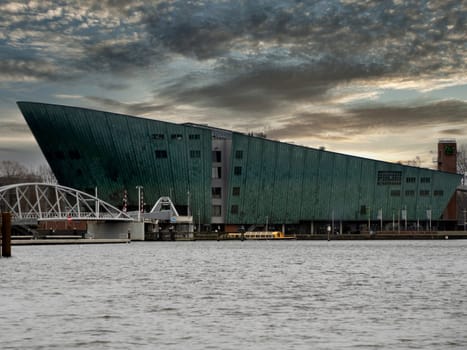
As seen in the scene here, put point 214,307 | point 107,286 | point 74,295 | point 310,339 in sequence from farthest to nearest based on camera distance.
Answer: point 107,286 → point 74,295 → point 214,307 → point 310,339

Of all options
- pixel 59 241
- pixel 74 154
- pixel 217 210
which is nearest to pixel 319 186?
pixel 217 210

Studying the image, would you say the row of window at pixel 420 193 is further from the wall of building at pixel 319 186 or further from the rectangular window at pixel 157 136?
the rectangular window at pixel 157 136

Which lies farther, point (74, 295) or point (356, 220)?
point (356, 220)

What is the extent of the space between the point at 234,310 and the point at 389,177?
4824 inches

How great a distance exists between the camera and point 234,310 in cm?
3183

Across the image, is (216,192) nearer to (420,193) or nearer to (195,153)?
(195,153)

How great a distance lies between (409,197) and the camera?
15238 cm

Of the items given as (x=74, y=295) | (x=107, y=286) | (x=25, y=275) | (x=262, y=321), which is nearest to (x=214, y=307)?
(x=262, y=321)

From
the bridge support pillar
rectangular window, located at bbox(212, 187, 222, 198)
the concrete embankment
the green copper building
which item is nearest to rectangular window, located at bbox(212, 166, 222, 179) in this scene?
the green copper building

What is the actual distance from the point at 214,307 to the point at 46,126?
115 metres

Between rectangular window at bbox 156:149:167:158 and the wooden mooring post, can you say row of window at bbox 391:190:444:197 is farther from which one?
the wooden mooring post

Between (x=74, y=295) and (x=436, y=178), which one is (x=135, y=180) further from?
(x=74, y=295)

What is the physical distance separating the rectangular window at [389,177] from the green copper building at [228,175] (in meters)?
0.18

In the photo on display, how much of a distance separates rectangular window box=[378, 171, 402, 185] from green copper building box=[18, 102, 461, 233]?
180 millimetres
